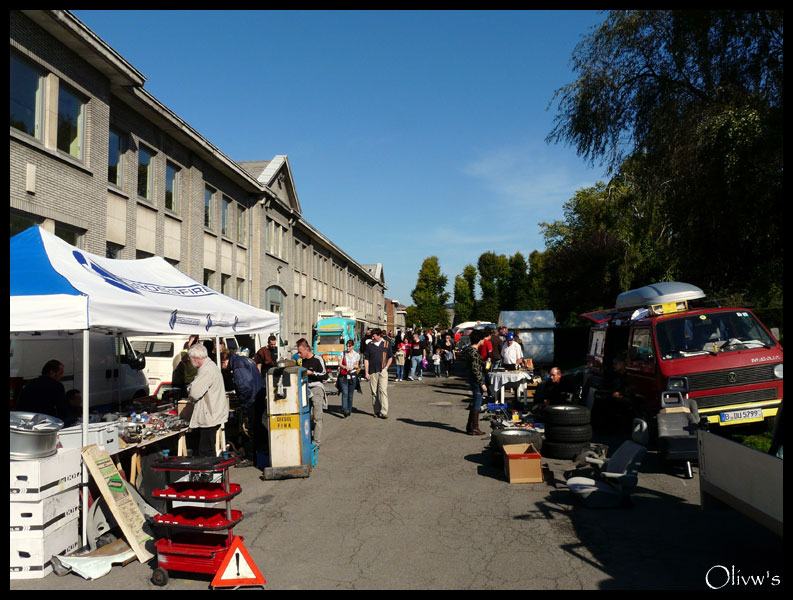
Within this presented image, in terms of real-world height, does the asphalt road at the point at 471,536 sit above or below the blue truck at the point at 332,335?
below

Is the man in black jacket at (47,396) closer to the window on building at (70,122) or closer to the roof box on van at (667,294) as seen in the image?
the window on building at (70,122)

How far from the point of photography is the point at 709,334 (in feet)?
34.4

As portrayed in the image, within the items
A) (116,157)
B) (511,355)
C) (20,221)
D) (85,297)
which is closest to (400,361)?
(511,355)

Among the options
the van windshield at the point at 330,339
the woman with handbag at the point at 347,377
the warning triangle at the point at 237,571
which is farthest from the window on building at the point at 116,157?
the van windshield at the point at 330,339

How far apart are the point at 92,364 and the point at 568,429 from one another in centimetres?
805

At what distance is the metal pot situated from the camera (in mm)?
5312

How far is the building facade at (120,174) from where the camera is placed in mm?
12680

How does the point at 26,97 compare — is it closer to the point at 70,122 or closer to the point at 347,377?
the point at 70,122

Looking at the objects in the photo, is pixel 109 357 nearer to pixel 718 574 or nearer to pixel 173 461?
pixel 173 461

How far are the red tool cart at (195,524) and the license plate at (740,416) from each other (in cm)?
785

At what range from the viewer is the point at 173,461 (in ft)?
18.6

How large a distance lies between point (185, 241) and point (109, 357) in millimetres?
10894
